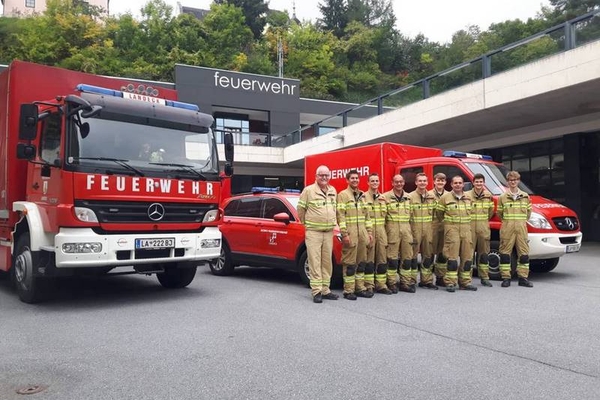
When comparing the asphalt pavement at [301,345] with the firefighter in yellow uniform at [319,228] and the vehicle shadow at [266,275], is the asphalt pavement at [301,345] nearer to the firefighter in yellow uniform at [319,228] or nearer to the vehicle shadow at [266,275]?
the firefighter in yellow uniform at [319,228]

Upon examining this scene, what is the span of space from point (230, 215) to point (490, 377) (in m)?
6.92

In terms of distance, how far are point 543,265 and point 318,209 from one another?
5382 millimetres

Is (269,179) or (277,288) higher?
(269,179)

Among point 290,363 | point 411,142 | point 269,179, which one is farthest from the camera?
point 269,179

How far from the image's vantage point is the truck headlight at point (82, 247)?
20.2ft

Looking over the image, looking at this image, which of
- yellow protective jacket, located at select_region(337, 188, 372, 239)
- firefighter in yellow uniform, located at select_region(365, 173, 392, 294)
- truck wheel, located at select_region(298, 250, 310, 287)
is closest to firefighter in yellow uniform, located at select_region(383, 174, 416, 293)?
firefighter in yellow uniform, located at select_region(365, 173, 392, 294)

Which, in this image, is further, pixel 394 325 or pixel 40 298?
pixel 40 298

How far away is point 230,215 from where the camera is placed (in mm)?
10172

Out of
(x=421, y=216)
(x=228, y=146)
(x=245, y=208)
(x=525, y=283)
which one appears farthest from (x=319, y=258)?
(x=525, y=283)

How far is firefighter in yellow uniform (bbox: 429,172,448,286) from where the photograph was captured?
26.6ft

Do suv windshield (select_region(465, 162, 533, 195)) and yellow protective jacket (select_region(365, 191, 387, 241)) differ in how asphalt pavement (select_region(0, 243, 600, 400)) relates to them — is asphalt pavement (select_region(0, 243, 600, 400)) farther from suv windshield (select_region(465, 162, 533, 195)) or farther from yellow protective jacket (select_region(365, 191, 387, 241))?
suv windshield (select_region(465, 162, 533, 195))

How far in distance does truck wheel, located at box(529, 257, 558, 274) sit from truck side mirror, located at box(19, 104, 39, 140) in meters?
8.88

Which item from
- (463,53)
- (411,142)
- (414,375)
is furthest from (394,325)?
(463,53)

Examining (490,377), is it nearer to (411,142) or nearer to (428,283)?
(428,283)
